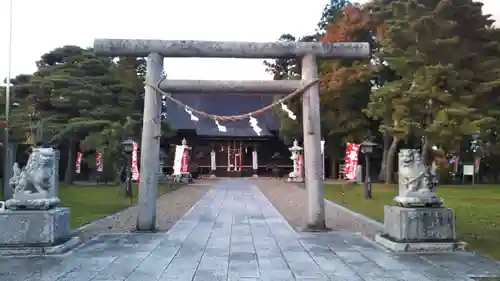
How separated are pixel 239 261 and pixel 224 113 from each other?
4322 cm

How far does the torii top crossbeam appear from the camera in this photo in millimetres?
11359

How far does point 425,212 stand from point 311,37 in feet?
93.5

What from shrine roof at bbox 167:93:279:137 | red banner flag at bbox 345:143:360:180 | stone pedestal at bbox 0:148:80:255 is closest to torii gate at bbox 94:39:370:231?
stone pedestal at bbox 0:148:80:255

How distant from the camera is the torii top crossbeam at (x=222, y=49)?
447 inches

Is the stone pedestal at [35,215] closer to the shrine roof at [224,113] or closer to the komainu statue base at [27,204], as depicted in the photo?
the komainu statue base at [27,204]

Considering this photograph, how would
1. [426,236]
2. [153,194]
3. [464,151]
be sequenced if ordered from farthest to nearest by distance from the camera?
[464,151], [153,194], [426,236]

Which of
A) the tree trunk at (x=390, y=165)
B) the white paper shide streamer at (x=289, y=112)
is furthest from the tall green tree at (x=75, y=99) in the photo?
the tree trunk at (x=390, y=165)

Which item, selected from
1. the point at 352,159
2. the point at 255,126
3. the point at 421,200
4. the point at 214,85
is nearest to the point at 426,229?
the point at 421,200

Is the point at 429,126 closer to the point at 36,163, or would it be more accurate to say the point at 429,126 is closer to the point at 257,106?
the point at 36,163

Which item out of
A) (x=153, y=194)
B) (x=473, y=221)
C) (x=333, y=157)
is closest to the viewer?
(x=153, y=194)

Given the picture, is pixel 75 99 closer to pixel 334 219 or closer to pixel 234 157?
pixel 334 219

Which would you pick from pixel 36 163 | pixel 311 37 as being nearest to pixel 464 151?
pixel 311 37

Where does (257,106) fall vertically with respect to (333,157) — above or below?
above

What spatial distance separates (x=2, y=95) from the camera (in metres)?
28.7
